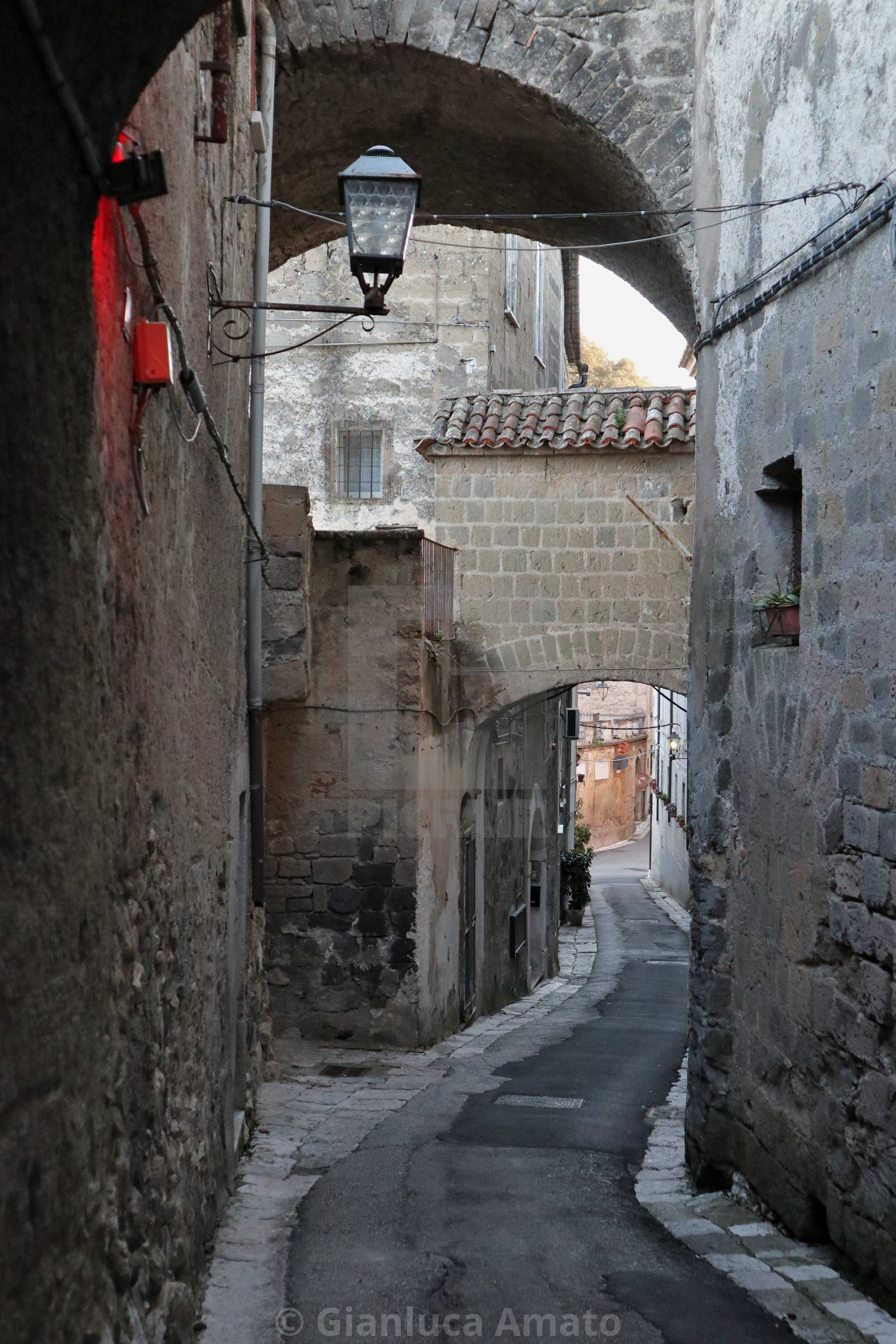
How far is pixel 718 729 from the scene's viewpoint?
24.9ft

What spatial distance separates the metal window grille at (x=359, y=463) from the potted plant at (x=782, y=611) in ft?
41.1

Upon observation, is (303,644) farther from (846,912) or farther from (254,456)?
(846,912)

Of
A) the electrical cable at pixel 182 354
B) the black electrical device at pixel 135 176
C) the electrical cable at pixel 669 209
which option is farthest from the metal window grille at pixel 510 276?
the black electrical device at pixel 135 176

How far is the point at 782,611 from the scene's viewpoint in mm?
6680

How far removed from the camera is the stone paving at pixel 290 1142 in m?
4.99

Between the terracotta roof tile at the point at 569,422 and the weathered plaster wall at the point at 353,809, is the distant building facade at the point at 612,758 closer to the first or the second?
the terracotta roof tile at the point at 569,422

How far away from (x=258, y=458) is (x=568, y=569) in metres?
5.48

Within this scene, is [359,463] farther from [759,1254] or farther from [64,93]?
[64,93]

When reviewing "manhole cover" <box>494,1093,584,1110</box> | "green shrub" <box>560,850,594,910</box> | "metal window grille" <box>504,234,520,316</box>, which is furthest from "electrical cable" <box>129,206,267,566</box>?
"green shrub" <box>560,850,594,910</box>

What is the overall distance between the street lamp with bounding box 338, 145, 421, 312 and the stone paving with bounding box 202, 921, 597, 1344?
395 cm

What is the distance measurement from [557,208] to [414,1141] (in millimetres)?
7341

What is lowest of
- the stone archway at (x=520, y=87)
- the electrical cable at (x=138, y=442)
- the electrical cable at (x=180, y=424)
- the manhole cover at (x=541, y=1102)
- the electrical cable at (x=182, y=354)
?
the manhole cover at (x=541, y=1102)

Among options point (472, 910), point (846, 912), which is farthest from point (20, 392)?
point (472, 910)

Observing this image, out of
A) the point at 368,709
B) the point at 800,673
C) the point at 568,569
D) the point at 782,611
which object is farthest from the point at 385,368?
the point at 800,673
